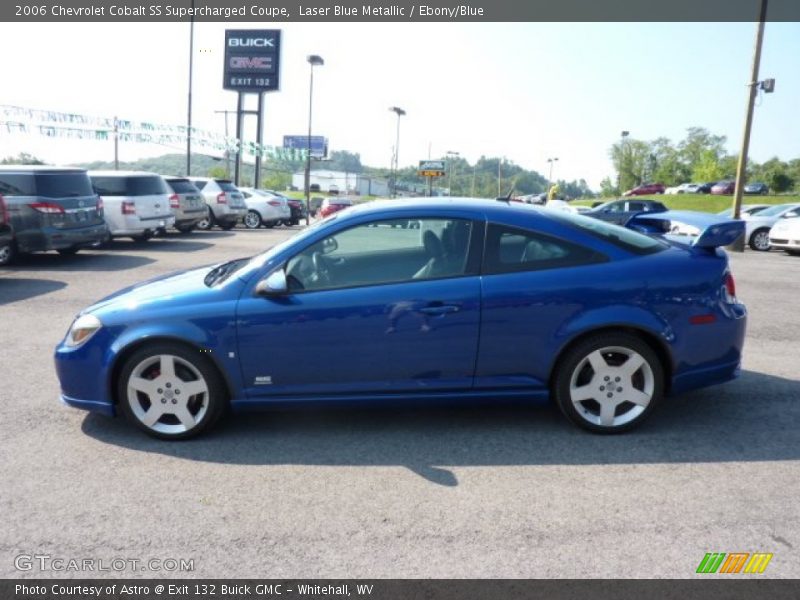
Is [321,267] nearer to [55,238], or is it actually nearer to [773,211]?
[55,238]

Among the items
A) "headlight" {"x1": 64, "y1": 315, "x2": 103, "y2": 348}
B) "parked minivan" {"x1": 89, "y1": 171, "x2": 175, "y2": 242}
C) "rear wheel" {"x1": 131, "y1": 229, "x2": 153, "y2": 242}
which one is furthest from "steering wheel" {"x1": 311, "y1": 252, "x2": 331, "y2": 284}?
"rear wheel" {"x1": 131, "y1": 229, "x2": 153, "y2": 242}

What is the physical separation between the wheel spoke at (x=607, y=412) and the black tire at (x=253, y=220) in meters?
20.7

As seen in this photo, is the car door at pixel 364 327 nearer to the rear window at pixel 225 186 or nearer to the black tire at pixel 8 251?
the black tire at pixel 8 251

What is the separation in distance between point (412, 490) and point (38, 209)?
9.97 metres

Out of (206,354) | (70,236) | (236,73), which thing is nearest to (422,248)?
(206,354)

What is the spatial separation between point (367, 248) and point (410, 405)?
42.6 inches

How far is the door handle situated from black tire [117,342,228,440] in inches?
52.9

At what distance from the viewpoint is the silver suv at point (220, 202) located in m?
20.8

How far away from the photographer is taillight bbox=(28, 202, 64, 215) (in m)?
11.1

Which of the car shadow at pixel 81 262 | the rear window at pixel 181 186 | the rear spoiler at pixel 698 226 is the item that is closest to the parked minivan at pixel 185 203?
the rear window at pixel 181 186

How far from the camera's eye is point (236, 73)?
53375mm

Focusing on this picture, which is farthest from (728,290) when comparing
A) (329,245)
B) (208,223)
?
(208,223)

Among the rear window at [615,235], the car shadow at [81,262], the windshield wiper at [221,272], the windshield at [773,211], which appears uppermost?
the windshield at [773,211]

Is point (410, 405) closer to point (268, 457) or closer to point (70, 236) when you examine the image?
point (268, 457)
